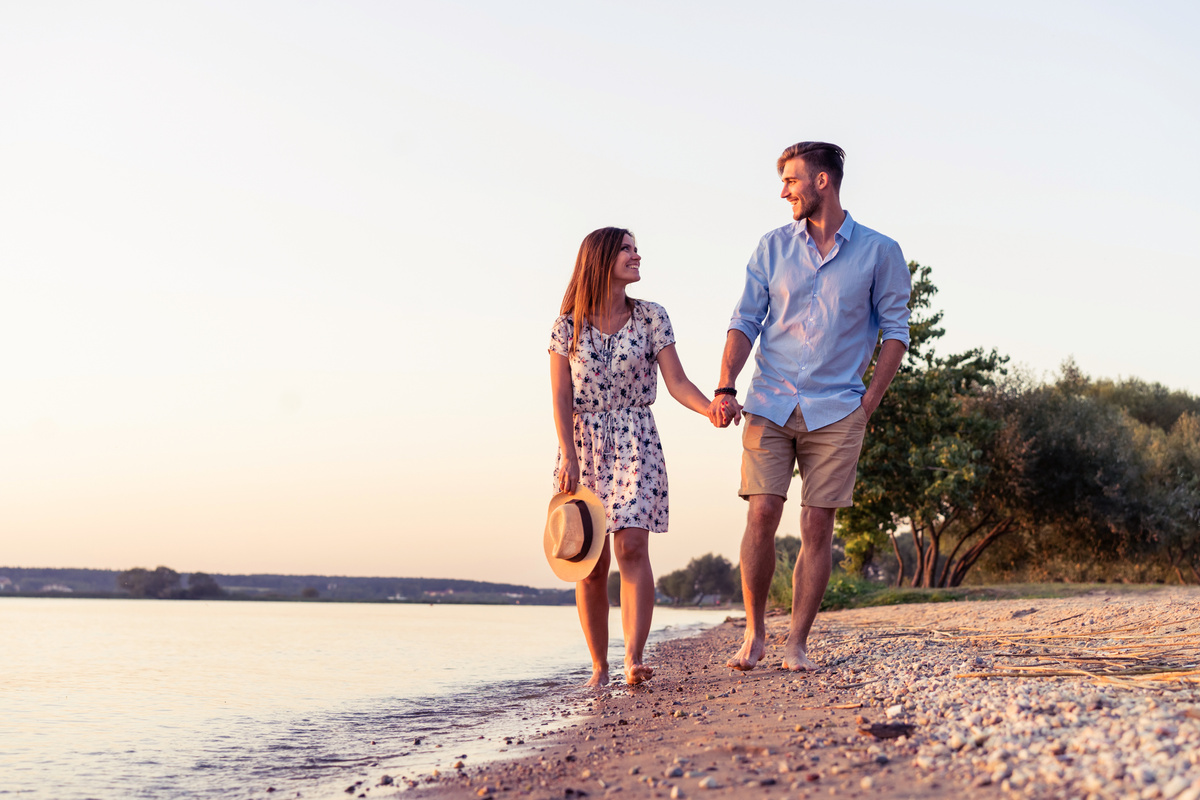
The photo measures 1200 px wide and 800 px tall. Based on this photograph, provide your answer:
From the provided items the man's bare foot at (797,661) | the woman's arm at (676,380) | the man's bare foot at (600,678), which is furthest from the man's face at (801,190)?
the man's bare foot at (600,678)

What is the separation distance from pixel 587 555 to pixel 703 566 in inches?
1807

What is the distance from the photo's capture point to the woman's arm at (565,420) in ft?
15.7

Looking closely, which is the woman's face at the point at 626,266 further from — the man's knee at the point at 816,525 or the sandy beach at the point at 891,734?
the sandy beach at the point at 891,734

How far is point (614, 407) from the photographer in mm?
4832

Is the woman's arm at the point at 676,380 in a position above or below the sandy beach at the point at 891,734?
above

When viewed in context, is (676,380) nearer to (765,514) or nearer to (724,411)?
(724,411)

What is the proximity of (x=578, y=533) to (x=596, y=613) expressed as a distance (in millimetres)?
539

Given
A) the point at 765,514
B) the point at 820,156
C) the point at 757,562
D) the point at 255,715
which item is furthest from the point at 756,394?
the point at 255,715

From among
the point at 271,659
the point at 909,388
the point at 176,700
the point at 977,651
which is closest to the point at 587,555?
the point at 977,651

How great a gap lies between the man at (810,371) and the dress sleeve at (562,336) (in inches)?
34.3

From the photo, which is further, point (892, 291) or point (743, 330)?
point (743, 330)

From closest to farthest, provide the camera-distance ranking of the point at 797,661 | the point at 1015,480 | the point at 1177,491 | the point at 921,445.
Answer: the point at 797,661, the point at 921,445, the point at 1015,480, the point at 1177,491

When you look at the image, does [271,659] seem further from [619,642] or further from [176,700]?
[619,642]

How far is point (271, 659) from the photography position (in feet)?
30.9
